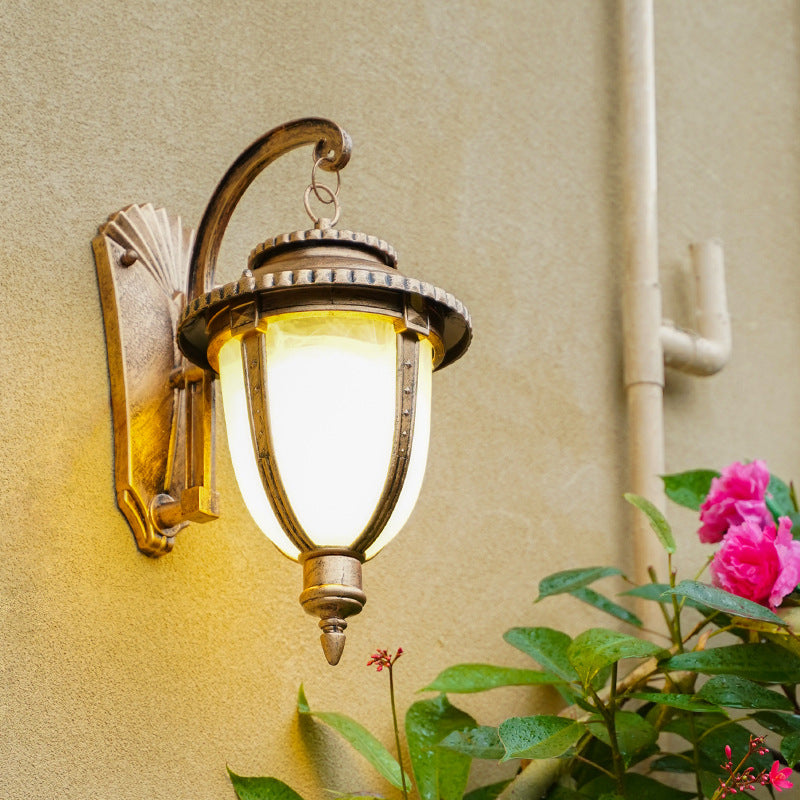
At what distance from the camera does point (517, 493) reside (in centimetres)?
163

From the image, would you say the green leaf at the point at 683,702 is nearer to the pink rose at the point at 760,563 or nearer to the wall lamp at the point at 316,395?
the pink rose at the point at 760,563

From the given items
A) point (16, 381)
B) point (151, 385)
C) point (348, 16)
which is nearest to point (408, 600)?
point (151, 385)

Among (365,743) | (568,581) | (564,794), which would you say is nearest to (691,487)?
(568,581)

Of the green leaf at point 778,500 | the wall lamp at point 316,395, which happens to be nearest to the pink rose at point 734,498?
the green leaf at point 778,500

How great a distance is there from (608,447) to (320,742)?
2.43ft

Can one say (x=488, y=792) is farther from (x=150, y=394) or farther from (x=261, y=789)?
(x=150, y=394)

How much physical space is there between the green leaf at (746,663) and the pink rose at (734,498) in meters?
0.21

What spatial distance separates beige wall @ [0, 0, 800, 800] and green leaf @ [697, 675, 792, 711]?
366 millimetres

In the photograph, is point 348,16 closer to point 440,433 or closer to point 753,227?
point 440,433

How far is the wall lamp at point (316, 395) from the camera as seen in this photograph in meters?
1.00

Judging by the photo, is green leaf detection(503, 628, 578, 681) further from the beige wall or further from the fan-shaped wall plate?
the fan-shaped wall plate

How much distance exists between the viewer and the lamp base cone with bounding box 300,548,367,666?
0.98 metres

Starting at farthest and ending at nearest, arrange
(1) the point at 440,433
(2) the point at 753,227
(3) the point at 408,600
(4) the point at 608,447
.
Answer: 1. (2) the point at 753,227
2. (4) the point at 608,447
3. (1) the point at 440,433
4. (3) the point at 408,600

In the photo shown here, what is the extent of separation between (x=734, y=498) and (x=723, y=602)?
0.33 meters
